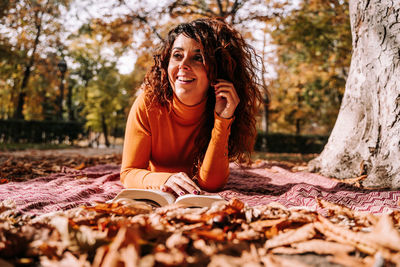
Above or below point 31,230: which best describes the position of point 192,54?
above

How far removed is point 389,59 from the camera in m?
2.61

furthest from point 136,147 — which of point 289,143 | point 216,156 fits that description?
point 289,143

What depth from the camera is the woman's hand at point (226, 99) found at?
2.05m

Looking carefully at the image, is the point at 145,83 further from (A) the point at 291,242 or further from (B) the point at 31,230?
(A) the point at 291,242

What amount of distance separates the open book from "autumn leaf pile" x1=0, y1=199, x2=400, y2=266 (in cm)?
21

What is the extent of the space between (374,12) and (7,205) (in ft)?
12.1

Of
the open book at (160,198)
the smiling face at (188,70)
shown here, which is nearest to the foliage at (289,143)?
the smiling face at (188,70)

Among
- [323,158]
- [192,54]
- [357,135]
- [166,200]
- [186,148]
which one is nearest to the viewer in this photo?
[166,200]

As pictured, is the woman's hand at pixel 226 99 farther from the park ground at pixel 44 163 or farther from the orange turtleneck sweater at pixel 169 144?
the park ground at pixel 44 163

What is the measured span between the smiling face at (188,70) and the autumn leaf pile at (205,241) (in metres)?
1.14

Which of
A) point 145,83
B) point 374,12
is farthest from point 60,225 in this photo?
point 374,12

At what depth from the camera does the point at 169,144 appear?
2291 mm

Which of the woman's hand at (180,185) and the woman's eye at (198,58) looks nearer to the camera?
the woman's hand at (180,185)

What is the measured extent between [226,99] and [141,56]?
7293 millimetres
